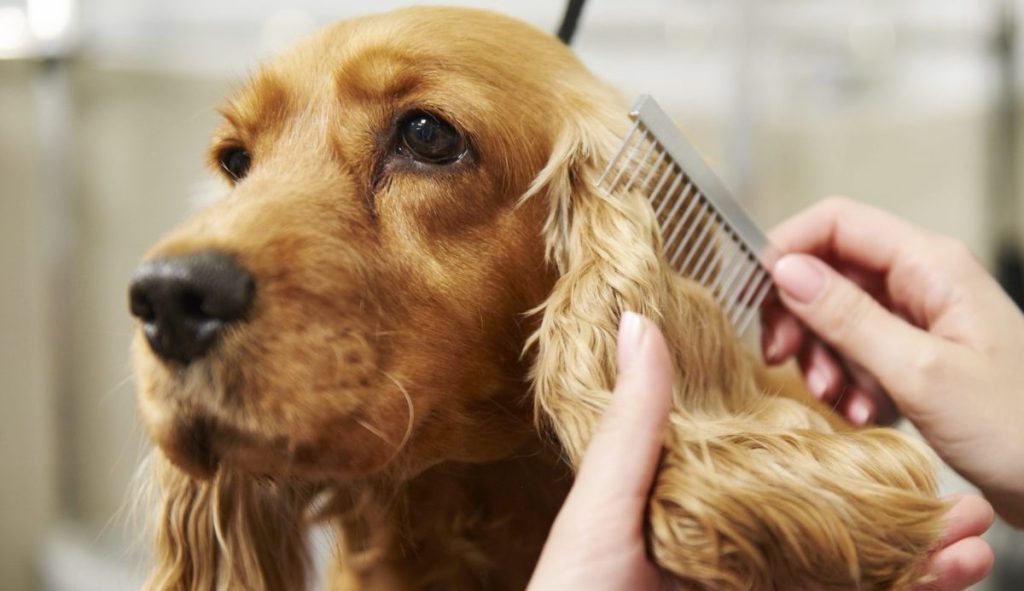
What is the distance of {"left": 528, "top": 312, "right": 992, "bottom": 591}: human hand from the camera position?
616mm

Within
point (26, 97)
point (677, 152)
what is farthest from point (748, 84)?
point (26, 97)

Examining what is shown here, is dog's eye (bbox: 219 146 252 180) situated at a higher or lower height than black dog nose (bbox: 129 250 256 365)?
higher

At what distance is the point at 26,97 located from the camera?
2.28 m

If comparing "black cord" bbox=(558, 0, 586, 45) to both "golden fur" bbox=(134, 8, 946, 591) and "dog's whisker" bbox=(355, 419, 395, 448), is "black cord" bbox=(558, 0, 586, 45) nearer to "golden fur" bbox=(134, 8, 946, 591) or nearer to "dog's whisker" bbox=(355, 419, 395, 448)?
"golden fur" bbox=(134, 8, 946, 591)

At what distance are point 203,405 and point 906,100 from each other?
2.21 meters

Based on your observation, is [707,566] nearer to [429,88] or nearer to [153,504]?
[429,88]

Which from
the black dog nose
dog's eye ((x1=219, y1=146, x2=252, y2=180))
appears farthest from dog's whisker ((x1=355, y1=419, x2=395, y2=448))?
dog's eye ((x1=219, y1=146, x2=252, y2=180))

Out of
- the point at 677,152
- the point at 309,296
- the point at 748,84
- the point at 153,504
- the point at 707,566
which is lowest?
the point at 153,504

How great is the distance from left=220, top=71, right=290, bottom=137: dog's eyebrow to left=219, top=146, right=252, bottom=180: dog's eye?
0.04m

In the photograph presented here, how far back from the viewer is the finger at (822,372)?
41.3 inches

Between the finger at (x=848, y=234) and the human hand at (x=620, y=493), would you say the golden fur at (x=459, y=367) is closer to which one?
the human hand at (x=620, y=493)

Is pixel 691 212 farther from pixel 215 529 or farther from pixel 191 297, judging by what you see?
pixel 215 529

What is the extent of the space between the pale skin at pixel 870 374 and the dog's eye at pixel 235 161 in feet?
1.56

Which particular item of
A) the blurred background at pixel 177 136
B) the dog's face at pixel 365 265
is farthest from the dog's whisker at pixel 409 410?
the blurred background at pixel 177 136
